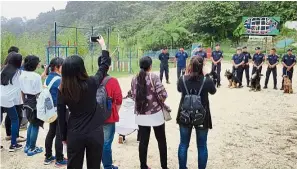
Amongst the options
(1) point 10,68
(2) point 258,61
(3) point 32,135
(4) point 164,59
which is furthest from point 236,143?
(4) point 164,59

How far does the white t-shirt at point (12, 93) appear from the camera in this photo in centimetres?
501

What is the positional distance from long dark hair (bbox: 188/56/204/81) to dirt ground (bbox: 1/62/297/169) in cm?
151

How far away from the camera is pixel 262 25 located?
1225 inches

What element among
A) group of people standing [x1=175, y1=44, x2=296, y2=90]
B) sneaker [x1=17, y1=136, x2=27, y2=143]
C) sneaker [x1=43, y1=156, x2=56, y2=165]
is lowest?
sneaker [x1=43, y1=156, x2=56, y2=165]

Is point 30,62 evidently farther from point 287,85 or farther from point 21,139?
point 287,85

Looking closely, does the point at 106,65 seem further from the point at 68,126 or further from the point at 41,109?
the point at 41,109

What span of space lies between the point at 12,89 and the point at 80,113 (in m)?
2.77

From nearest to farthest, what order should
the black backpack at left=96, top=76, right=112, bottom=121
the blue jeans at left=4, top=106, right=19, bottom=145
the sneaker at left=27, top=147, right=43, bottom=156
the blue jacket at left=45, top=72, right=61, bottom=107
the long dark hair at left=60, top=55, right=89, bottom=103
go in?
1. the long dark hair at left=60, top=55, right=89, bottom=103
2. the black backpack at left=96, top=76, right=112, bottom=121
3. the blue jacket at left=45, top=72, right=61, bottom=107
4. the sneaker at left=27, top=147, right=43, bottom=156
5. the blue jeans at left=4, top=106, right=19, bottom=145

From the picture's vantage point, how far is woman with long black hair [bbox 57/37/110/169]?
2.68m

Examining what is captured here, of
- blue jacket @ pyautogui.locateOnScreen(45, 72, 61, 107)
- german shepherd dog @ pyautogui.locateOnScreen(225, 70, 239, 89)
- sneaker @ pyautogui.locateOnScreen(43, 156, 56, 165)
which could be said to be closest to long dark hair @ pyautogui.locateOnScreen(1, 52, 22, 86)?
blue jacket @ pyautogui.locateOnScreen(45, 72, 61, 107)

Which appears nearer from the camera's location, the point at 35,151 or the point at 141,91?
the point at 141,91

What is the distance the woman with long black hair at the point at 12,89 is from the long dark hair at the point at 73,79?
2647 mm

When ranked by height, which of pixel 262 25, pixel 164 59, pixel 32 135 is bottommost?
pixel 32 135

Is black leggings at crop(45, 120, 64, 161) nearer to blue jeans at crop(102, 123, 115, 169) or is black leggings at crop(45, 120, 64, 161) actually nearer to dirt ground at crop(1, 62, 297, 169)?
dirt ground at crop(1, 62, 297, 169)
